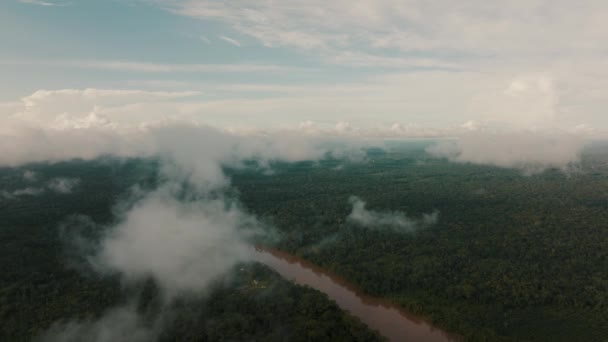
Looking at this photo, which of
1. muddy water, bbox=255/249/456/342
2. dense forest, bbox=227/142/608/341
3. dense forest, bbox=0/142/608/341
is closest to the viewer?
dense forest, bbox=0/142/608/341

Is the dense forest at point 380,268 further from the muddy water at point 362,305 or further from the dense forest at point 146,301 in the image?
the muddy water at point 362,305

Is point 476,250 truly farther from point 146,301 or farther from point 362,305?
point 146,301

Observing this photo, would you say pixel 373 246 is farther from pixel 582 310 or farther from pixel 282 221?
pixel 582 310

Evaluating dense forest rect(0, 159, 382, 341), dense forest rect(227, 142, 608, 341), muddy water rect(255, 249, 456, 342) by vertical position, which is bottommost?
muddy water rect(255, 249, 456, 342)

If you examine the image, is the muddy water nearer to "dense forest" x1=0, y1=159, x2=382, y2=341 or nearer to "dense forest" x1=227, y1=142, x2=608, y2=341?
"dense forest" x1=227, y1=142, x2=608, y2=341

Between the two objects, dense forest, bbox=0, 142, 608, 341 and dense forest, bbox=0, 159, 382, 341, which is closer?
dense forest, bbox=0, 159, 382, 341

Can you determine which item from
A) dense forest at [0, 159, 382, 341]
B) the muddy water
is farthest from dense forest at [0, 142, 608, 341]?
the muddy water

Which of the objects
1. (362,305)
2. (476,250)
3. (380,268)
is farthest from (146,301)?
(476,250)
